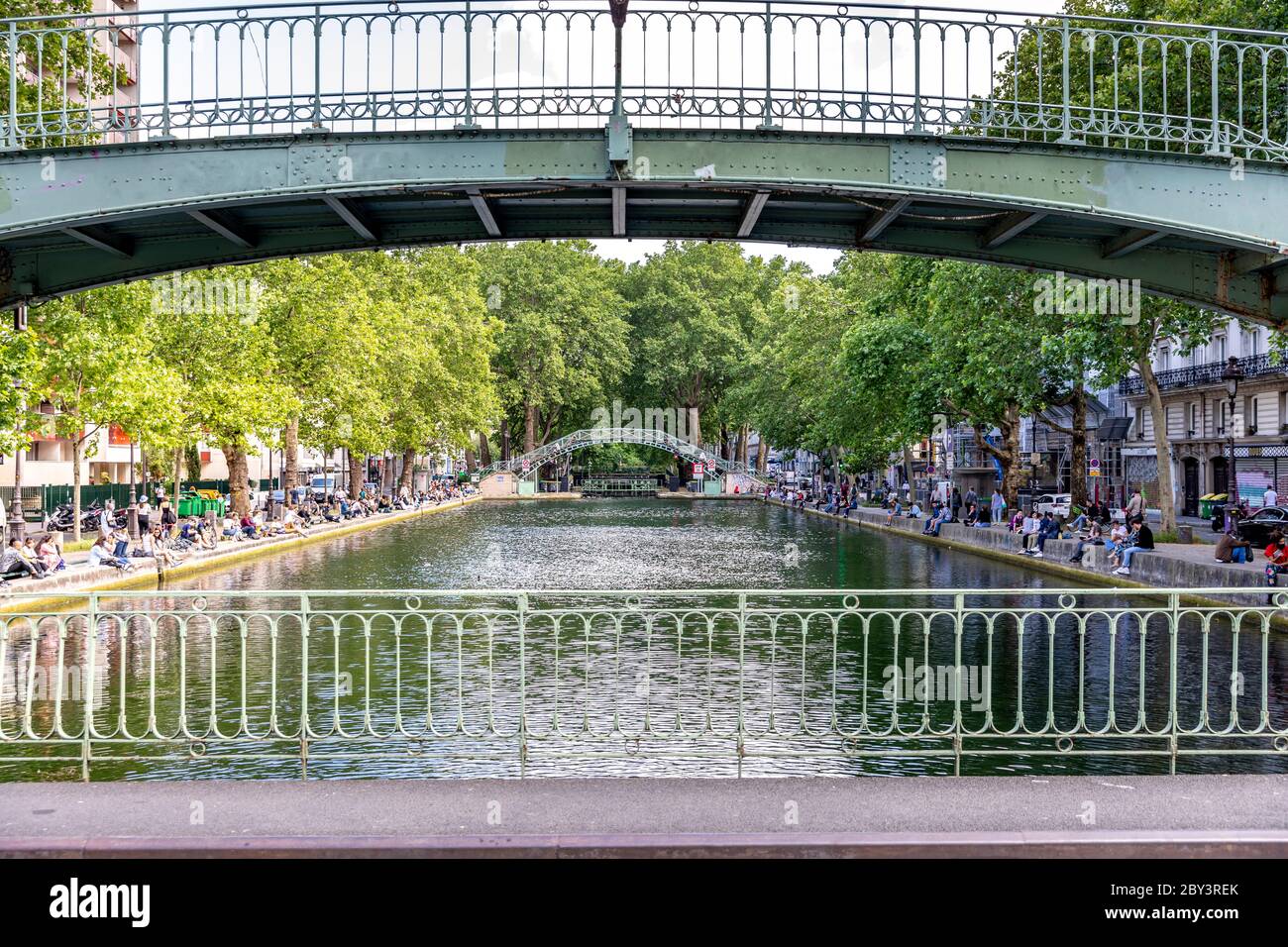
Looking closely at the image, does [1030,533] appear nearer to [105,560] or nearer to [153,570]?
[153,570]

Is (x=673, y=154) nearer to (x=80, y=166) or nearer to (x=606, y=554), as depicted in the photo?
(x=80, y=166)

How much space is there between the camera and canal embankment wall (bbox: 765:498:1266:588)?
78.7 feet

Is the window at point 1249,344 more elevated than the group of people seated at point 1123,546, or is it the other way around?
the window at point 1249,344

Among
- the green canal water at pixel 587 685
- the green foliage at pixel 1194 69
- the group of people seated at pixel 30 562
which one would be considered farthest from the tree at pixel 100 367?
Answer: the green foliage at pixel 1194 69

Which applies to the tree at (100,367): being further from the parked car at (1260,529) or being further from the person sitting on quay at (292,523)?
the parked car at (1260,529)

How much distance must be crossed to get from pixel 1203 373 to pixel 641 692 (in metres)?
48.1

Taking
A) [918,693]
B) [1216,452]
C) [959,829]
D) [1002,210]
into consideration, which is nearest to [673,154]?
[1002,210]

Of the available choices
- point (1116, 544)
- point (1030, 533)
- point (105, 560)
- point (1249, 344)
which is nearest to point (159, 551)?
point (105, 560)

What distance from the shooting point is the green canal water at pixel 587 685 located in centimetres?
1045

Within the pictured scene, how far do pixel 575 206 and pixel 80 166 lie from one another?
19.1ft

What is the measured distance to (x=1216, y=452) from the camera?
55250 mm

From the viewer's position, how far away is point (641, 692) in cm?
1460

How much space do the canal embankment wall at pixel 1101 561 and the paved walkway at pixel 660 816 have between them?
12.4m

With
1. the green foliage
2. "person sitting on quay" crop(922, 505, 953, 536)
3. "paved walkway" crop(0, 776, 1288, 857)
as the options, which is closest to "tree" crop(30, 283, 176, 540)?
the green foliage
